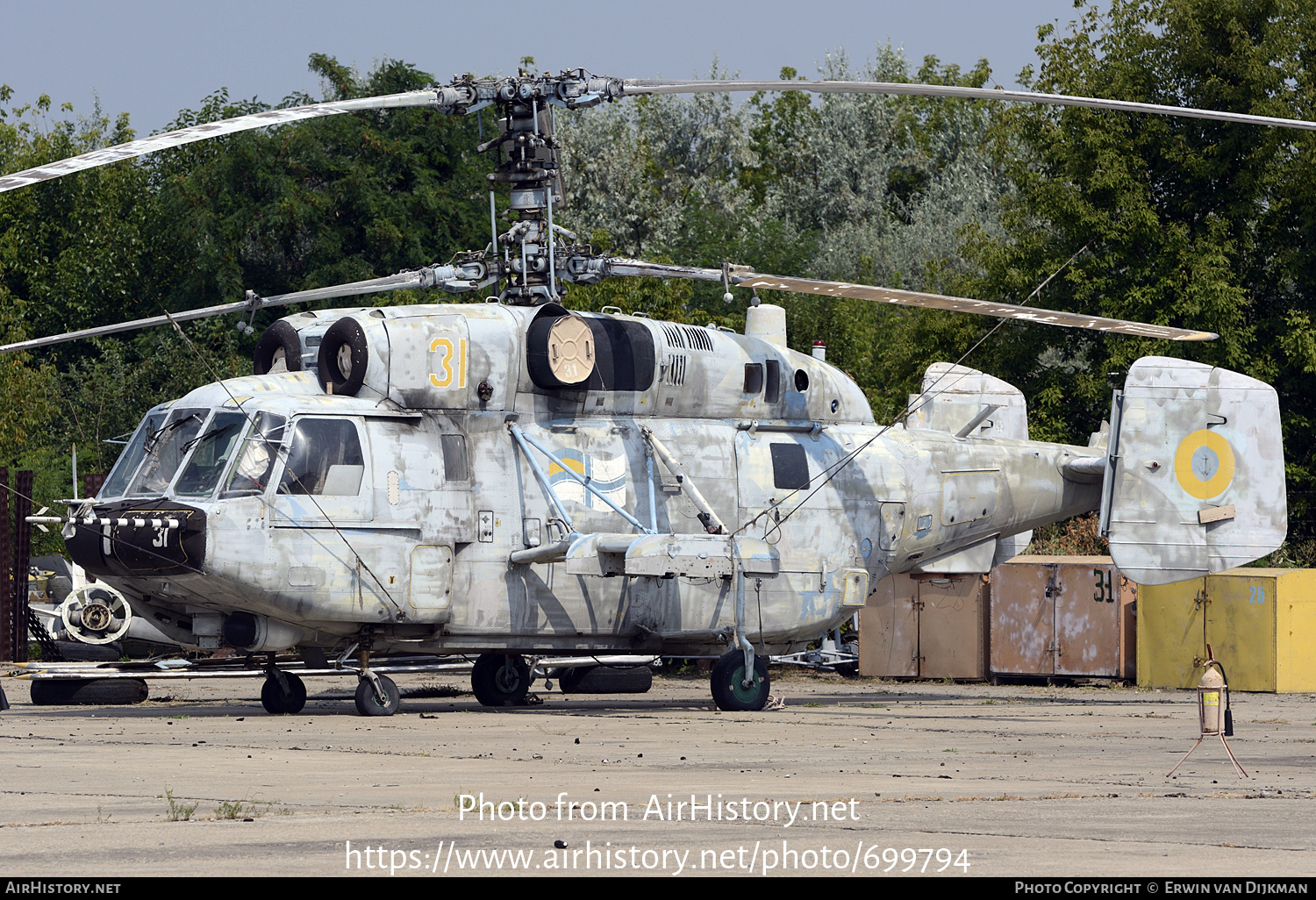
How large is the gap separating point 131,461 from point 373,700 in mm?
3393

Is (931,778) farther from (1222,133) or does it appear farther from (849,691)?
(1222,133)

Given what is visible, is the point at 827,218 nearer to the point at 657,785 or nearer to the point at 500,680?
the point at 500,680

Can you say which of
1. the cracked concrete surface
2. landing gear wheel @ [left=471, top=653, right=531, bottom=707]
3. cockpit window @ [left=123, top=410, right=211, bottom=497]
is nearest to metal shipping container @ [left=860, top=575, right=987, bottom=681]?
the cracked concrete surface

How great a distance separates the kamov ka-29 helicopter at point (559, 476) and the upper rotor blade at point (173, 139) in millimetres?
99

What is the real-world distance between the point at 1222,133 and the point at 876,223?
25.4 metres

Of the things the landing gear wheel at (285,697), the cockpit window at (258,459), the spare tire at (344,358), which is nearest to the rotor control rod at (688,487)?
the spare tire at (344,358)

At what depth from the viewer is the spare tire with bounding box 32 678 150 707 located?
61.9ft

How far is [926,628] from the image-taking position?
2394cm

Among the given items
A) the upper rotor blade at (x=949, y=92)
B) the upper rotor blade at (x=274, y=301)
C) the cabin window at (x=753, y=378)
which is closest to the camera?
the upper rotor blade at (x=949, y=92)

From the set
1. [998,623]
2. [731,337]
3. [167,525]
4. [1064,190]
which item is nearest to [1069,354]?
[1064,190]

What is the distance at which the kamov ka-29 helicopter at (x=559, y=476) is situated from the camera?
16531mm

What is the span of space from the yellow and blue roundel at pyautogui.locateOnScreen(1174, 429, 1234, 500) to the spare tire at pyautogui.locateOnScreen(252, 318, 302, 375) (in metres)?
9.96

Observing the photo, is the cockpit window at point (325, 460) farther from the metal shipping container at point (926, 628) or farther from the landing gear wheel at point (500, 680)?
the metal shipping container at point (926, 628)

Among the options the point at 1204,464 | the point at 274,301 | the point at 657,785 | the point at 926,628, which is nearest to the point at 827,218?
the point at 926,628
